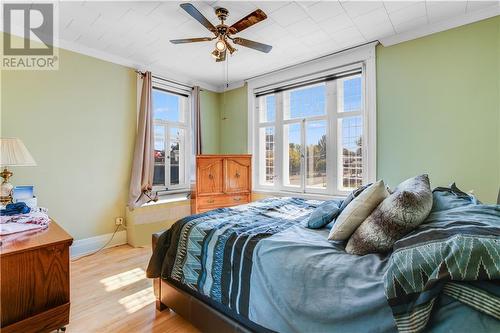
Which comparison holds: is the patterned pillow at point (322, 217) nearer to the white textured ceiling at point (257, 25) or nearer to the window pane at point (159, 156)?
the white textured ceiling at point (257, 25)

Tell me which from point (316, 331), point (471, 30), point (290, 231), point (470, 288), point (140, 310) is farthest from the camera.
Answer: point (471, 30)

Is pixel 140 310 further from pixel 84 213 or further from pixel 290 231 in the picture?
pixel 84 213

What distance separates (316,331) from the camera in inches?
42.0

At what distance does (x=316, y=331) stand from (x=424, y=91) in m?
2.80

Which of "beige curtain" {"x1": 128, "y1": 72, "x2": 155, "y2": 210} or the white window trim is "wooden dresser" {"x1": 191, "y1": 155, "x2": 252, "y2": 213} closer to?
the white window trim

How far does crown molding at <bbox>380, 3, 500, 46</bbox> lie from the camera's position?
7.64ft

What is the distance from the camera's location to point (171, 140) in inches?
160

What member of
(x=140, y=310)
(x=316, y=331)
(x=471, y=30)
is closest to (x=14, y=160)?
(x=140, y=310)

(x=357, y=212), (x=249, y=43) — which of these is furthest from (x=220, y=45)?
(x=357, y=212)

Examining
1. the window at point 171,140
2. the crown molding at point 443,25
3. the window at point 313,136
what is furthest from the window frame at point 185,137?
the crown molding at point 443,25

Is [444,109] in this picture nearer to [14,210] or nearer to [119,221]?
[14,210]

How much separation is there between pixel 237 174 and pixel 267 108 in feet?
4.37
